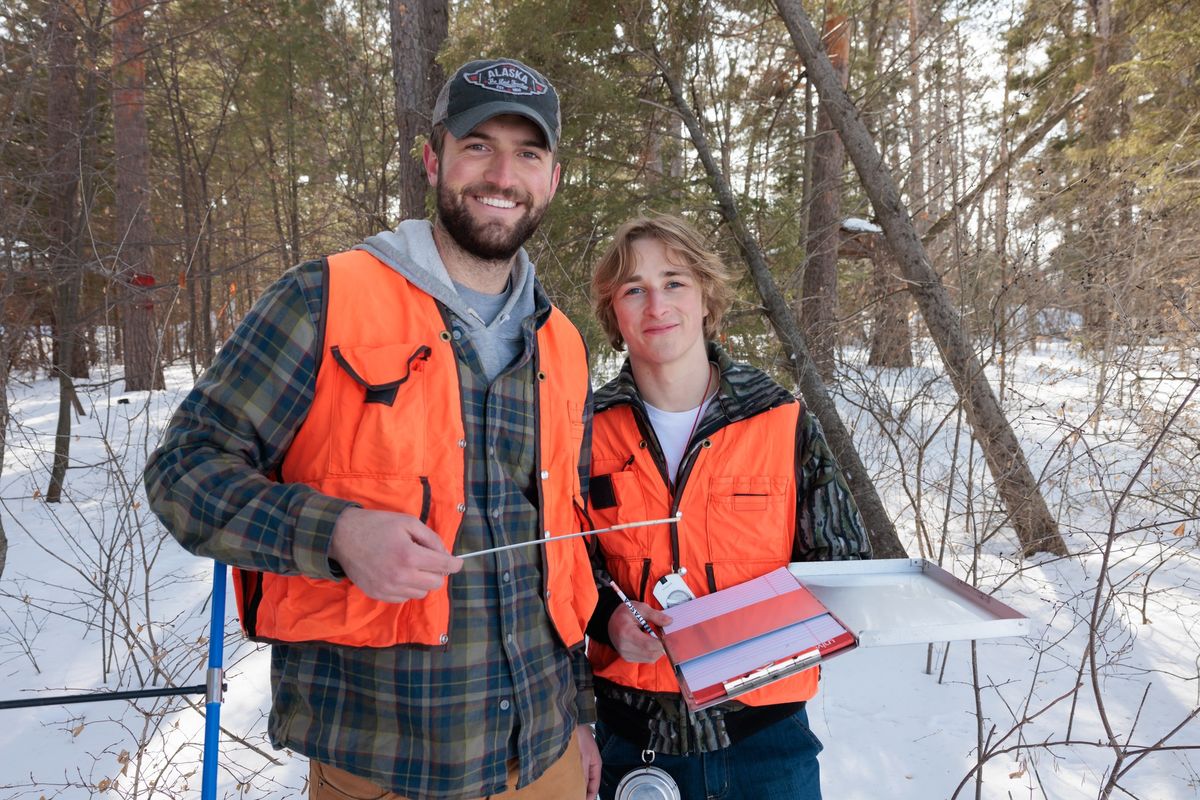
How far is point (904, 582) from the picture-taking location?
1806mm

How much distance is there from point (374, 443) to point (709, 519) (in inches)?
36.8

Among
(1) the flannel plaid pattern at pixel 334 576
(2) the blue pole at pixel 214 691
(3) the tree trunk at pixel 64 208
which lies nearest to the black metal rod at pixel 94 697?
(2) the blue pole at pixel 214 691

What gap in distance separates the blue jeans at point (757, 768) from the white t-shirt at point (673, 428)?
773 mm

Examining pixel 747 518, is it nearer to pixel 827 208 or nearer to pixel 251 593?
pixel 251 593

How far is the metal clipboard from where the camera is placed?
4.64 ft

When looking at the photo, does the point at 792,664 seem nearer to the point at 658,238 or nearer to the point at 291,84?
the point at 658,238

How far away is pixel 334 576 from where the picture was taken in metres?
1.33

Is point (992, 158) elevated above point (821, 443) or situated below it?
above

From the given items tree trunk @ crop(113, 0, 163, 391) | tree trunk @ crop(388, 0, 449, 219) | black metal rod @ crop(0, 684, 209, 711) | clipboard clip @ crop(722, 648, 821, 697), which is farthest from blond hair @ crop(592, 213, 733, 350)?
tree trunk @ crop(113, 0, 163, 391)

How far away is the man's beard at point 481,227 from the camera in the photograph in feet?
5.91

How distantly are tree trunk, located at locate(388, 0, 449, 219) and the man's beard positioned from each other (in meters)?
4.52

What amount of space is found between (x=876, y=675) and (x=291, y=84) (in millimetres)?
11094

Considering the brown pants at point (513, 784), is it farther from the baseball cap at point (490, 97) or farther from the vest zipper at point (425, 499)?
the baseball cap at point (490, 97)

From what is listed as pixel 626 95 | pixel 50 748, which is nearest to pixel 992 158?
pixel 626 95
